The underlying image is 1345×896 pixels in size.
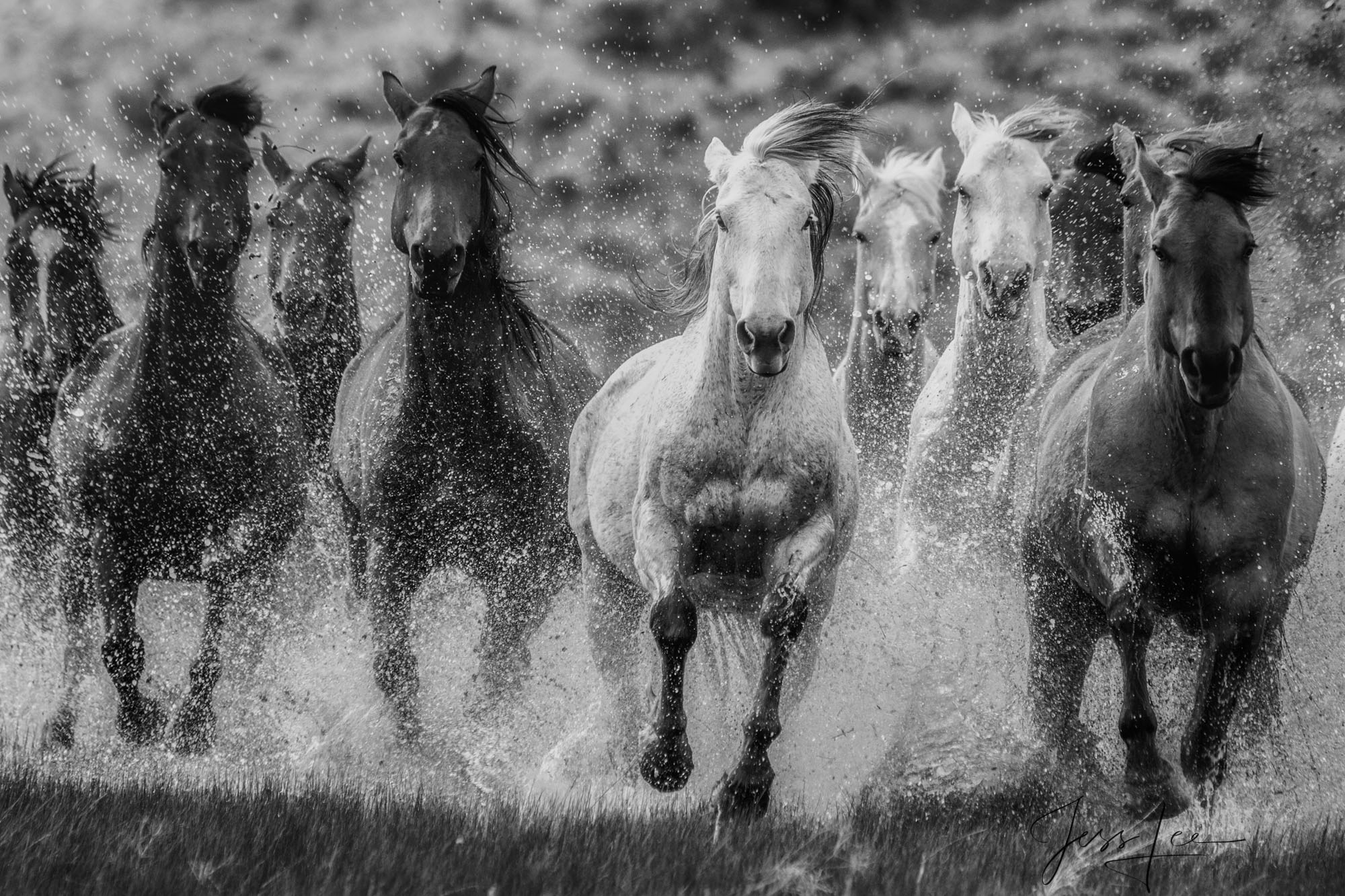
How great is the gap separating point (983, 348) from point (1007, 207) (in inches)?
25.3

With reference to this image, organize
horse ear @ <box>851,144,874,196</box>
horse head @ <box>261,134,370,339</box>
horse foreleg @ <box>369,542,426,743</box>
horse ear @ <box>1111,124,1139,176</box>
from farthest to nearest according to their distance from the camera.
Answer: horse head @ <box>261,134,370,339</box>, horse ear @ <box>851,144,874,196</box>, horse foreleg @ <box>369,542,426,743</box>, horse ear @ <box>1111,124,1139,176</box>

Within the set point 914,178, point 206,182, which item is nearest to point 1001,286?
point 914,178

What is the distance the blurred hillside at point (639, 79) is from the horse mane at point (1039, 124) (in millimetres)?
1882

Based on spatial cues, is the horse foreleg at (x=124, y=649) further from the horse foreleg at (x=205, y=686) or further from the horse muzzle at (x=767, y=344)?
the horse muzzle at (x=767, y=344)

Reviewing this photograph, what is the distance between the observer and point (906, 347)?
22.6 feet

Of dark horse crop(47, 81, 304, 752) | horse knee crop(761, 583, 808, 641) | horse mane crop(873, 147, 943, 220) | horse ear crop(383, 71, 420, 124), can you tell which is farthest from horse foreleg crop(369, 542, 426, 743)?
horse mane crop(873, 147, 943, 220)

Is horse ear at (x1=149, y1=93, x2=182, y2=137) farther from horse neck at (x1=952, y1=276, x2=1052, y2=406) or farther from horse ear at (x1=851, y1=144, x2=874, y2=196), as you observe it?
horse neck at (x1=952, y1=276, x2=1052, y2=406)

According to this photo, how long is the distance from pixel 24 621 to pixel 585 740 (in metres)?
3.84

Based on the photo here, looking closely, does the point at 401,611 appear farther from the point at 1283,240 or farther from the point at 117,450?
the point at 1283,240

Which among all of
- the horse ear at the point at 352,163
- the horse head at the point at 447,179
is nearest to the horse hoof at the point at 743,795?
the horse head at the point at 447,179

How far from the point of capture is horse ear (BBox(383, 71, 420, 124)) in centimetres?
625

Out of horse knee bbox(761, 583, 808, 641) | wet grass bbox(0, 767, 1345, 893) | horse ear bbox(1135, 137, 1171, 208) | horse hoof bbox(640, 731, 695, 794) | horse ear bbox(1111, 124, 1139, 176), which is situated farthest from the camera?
horse ear bbox(1111, 124, 1139, 176)

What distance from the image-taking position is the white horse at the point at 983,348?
6043mm
